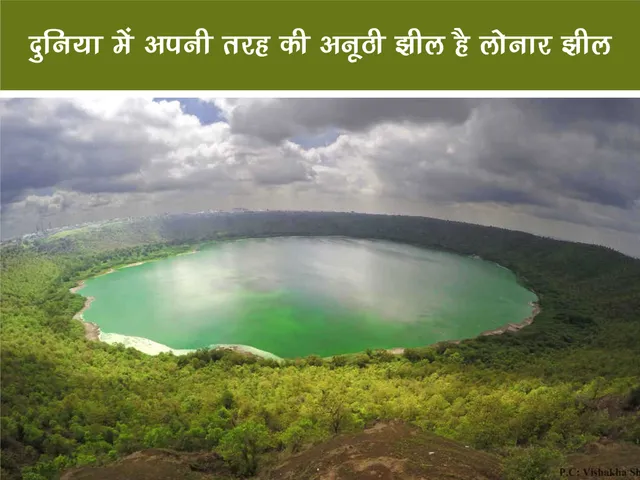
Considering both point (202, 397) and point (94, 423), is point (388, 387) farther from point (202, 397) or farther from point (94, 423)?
point (94, 423)

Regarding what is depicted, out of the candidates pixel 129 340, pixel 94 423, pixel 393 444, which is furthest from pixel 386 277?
pixel 393 444

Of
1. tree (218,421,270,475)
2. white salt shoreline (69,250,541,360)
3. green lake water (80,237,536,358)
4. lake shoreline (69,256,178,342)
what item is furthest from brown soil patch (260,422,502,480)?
lake shoreline (69,256,178,342)

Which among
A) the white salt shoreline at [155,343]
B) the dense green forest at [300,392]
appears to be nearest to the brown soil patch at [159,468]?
the dense green forest at [300,392]

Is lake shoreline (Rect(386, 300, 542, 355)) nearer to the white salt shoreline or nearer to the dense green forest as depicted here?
the white salt shoreline

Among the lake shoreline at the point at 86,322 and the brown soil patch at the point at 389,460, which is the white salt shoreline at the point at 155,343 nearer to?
the lake shoreline at the point at 86,322

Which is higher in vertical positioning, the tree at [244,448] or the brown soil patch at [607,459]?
the brown soil patch at [607,459]
